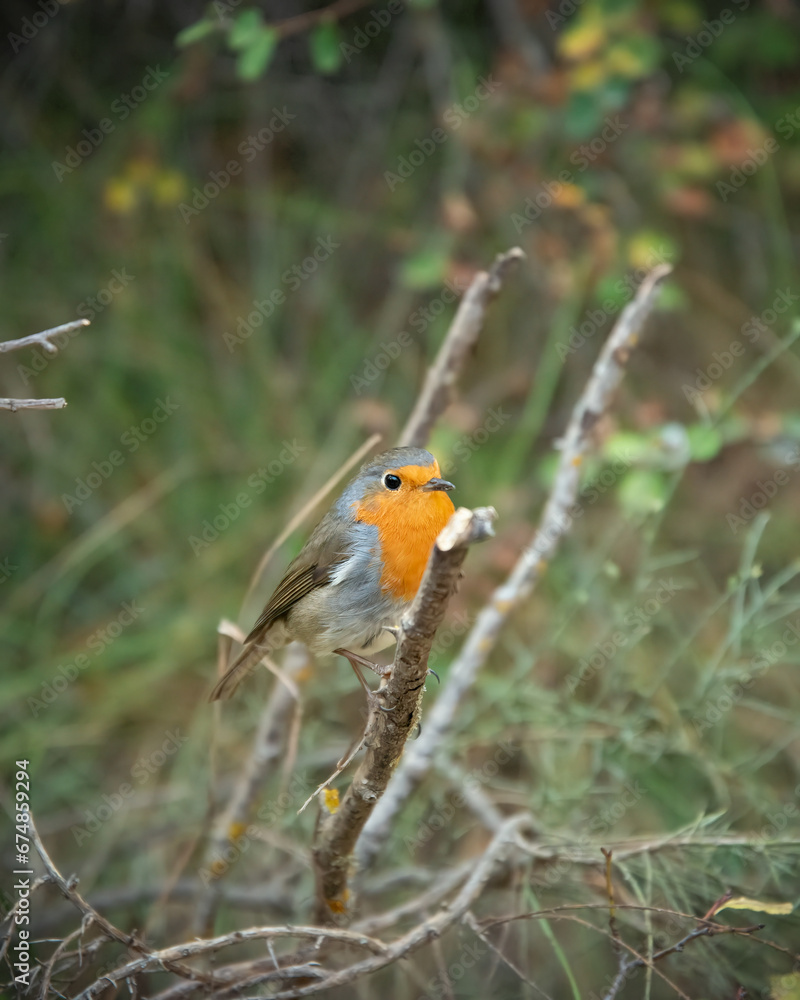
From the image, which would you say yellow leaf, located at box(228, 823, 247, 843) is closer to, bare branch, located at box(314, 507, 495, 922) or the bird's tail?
the bird's tail

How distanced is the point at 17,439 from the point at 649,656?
4.12 m

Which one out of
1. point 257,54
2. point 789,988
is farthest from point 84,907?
point 257,54

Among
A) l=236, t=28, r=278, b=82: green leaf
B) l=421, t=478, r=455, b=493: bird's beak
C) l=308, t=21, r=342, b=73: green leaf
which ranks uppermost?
l=236, t=28, r=278, b=82: green leaf

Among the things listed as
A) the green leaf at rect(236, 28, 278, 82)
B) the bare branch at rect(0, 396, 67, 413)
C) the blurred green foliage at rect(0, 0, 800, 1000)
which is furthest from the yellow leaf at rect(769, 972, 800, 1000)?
the green leaf at rect(236, 28, 278, 82)

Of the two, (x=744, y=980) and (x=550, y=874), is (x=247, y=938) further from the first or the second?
(x=744, y=980)

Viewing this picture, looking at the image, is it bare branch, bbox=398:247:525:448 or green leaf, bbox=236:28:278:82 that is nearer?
bare branch, bbox=398:247:525:448

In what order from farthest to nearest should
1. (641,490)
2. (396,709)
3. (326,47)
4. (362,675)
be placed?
1. (326,47)
2. (641,490)
3. (362,675)
4. (396,709)

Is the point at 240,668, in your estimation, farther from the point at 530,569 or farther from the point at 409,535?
the point at 530,569

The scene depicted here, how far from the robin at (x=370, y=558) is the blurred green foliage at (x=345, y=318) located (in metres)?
1.36

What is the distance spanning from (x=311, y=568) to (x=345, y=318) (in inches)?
131

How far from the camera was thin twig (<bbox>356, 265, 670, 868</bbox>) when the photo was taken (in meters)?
3.18

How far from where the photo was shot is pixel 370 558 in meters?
2.91

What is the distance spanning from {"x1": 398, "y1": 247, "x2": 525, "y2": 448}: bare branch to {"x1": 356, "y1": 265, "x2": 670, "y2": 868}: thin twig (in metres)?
0.50

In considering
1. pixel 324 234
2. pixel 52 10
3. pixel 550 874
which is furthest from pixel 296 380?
pixel 550 874
